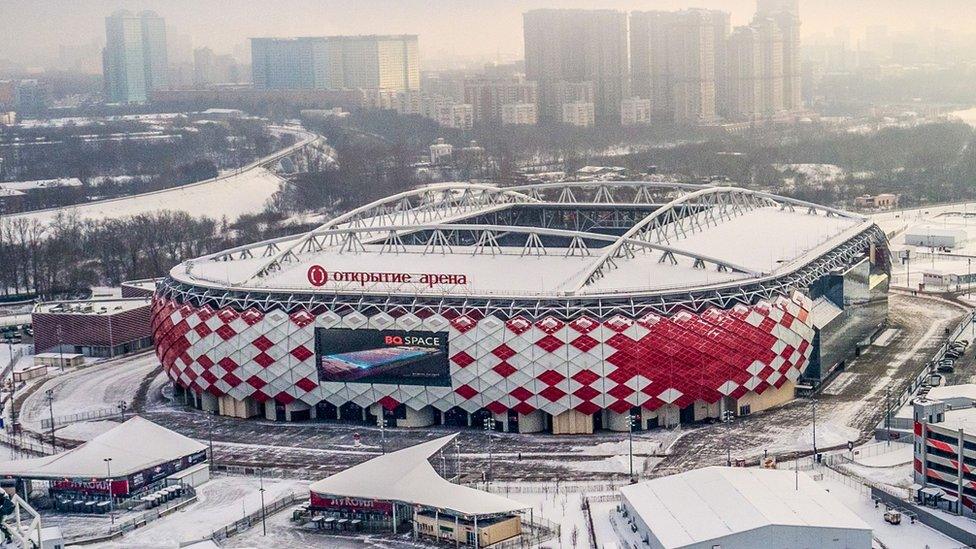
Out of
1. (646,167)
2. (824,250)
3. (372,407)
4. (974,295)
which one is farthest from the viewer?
(646,167)

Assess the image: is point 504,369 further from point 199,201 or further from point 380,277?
point 199,201

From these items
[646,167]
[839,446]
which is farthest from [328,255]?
[646,167]

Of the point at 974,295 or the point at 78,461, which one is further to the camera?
the point at 974,295

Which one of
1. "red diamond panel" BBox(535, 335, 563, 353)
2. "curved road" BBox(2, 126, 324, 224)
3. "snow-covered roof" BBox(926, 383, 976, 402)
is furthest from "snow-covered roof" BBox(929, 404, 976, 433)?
"curved road" BBox(2, 126, 324, 224)

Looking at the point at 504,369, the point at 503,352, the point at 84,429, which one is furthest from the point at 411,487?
the point at 84,429

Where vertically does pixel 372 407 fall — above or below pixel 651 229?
below

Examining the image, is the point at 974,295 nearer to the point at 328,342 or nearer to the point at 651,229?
the point at 651,229
